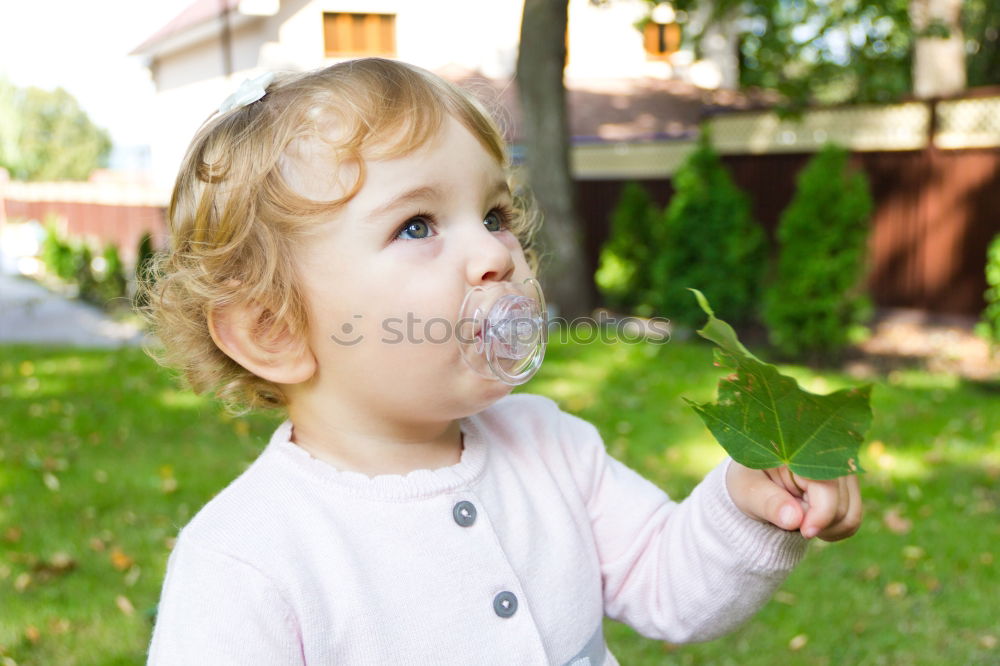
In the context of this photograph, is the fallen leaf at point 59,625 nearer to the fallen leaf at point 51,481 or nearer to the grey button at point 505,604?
the fallen leaf at point 51,481

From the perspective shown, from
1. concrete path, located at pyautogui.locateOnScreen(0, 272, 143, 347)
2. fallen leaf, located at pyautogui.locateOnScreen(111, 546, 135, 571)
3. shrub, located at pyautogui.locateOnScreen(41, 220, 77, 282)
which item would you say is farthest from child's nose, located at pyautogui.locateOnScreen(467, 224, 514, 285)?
shrub, located at pyautogui.locateOnScreen(41, 220, 77, 282)

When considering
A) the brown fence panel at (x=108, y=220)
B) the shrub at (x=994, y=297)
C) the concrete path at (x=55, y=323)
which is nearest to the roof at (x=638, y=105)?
the concrete path at (x=55, y=323)

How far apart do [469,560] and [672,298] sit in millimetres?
7980

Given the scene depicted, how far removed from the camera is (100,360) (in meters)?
7.60

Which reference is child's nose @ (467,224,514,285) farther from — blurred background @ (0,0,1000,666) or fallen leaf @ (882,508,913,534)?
fallen leaf @ (882,508,913,534)

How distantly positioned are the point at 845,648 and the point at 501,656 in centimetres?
223

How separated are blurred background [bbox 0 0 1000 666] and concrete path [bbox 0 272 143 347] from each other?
9cm

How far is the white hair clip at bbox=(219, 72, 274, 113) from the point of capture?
148 centimetres

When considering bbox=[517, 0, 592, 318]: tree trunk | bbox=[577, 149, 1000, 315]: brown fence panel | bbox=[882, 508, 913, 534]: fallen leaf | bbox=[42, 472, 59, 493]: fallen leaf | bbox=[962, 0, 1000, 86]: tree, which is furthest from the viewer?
bbox=[962, 0, 1000, 86]: tree

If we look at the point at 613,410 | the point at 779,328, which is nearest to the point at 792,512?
the point at 613,410

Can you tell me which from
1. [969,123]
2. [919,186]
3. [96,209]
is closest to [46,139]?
[96,209]

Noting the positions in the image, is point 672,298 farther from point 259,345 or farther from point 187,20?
point 187,20

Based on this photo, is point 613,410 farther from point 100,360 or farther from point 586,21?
point 586,21

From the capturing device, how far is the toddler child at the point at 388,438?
1.30m
